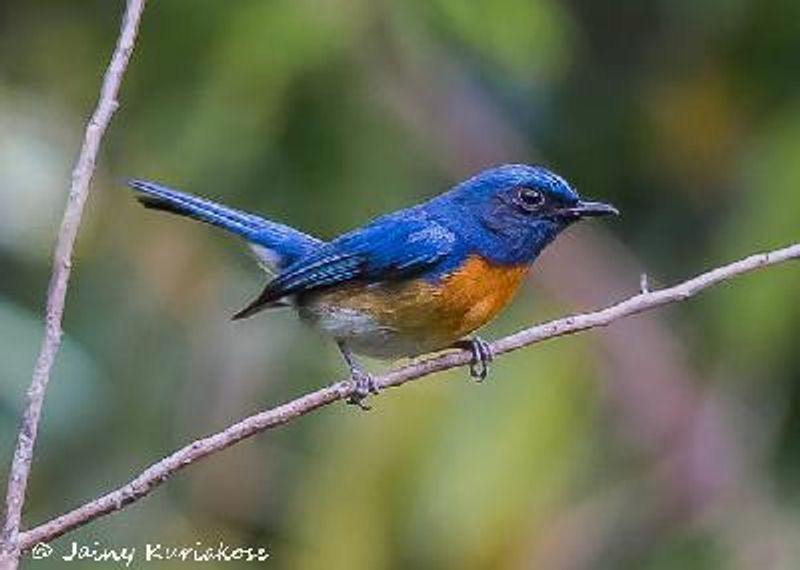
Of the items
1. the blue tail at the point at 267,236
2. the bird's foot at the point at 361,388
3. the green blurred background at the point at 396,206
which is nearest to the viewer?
the bird's foot at the point at 361,388

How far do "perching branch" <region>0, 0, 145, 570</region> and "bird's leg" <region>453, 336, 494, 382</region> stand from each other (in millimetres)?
1316

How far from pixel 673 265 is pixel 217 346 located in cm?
137

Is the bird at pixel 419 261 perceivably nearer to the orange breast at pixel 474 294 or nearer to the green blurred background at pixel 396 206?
the orange breast at pixel 474 294

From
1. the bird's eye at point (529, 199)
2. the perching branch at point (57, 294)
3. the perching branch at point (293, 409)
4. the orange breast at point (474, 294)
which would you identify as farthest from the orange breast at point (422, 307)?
the perching branch at point (57, 294)

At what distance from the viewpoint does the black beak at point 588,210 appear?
4.08m

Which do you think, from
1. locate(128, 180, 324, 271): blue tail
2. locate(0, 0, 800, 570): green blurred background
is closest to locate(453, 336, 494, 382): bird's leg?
locate(0, 0, 800, 570): green blurred background

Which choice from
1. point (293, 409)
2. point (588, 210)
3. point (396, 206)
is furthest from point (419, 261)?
point (293, 409)

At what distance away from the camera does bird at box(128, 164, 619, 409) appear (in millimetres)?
4070

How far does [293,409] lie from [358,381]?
963mm

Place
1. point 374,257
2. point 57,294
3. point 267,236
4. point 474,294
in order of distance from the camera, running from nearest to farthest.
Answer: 1. point 57,294
2. point 474,294
3. point 374,257
4. point 267,236

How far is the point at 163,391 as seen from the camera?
5289 millimetres

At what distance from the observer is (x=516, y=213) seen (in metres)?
4.29

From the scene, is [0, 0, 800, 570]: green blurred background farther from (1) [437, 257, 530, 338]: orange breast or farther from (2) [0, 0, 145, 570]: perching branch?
(2) [0, 0, 145, 570]: perching branch

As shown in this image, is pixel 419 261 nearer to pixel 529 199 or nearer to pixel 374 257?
pixel 374 257
